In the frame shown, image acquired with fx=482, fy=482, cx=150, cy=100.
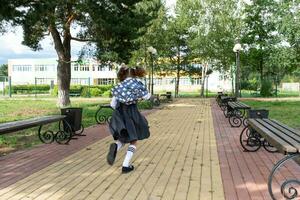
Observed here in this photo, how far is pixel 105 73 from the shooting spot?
88062 mm

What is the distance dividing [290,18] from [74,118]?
17153 mm

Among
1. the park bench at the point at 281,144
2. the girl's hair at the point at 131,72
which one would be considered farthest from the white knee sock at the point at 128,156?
the park bench at the point at 281,144

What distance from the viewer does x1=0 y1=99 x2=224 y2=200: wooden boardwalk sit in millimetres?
5805

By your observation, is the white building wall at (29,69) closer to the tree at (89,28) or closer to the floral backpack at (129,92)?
the tree at (89,28)

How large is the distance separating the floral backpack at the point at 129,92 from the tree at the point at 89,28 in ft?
34.9

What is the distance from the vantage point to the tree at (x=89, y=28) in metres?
20.2

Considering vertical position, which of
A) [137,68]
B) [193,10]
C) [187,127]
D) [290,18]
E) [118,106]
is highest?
[193,10]

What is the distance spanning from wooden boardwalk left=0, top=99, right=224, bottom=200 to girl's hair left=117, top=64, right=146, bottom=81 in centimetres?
143

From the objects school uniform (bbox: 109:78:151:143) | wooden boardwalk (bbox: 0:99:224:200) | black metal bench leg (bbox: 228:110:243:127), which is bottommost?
wooden boardwalk (bbox: 0:99:224:200)

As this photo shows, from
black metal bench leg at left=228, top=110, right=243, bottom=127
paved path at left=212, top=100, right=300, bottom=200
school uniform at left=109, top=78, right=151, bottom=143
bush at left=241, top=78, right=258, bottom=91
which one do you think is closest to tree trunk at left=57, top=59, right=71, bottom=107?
black metal bench leg at left=228, top=110, right=243, bottom=127

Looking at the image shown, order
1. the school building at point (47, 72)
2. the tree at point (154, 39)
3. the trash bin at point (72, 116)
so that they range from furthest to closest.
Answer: the school building at point (47, 72), the tree at point (154, 39), the trash bin at point (72, 116)

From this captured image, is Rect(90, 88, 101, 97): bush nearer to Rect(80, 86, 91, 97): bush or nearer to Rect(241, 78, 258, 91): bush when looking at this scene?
Rect(80, 86, 91, 97): bush

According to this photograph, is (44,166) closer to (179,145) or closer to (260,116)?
(179,145)

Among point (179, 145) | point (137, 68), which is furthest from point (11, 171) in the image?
point (179, 145)
